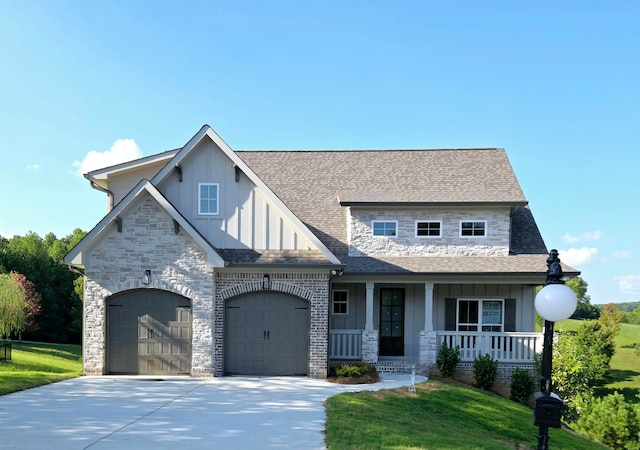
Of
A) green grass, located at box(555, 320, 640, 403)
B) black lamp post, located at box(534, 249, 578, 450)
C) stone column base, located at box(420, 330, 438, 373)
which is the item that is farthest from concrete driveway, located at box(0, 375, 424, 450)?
green grass, located at box(555, 320, 640, 403)

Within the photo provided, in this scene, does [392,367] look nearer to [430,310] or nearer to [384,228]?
[430,310]

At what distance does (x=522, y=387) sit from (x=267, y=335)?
25.9 ft

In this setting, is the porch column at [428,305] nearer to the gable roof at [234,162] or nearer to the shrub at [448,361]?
the shrub at [448,361]

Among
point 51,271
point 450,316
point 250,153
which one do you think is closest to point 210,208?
point 250,153

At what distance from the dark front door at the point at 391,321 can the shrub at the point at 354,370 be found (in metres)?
2.91

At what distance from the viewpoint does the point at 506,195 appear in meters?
16.0

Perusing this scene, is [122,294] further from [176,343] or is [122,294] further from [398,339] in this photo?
[398,339]

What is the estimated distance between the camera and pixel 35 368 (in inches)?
1019

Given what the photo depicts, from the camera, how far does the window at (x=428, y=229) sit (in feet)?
53.2

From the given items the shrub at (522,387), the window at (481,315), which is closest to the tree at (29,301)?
the window at (481,315)

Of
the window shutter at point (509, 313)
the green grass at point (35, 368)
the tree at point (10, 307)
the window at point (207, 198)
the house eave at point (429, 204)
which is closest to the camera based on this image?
the green grass at point (35, 368)

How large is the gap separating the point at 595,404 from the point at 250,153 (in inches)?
621

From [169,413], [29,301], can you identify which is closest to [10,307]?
[29,301]

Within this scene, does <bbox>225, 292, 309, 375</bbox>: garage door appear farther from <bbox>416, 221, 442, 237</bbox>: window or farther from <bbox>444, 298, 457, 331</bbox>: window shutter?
<bbox>444, 298, 457, 331</bbox>: window shutter
